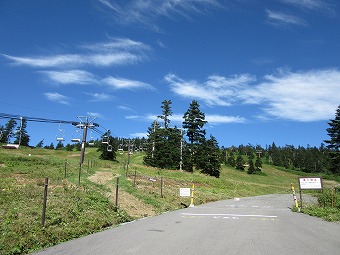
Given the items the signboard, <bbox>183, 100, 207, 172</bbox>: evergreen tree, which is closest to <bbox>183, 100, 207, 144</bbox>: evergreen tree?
<bbox>183, 100, 207, 172</bbox>: evergreen tree

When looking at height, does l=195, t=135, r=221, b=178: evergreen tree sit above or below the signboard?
above

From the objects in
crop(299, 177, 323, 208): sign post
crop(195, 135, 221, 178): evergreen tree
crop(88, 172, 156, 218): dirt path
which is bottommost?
crop(88, 172, 156, 218): dirt path

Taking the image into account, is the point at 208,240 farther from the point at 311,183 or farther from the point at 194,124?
the point at 194,124

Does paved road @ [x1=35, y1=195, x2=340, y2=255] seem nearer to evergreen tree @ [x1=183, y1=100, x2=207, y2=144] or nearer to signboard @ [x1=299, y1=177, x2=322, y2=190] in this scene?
signboard @ [x1=299, y1=177, x2=322, y2=190]

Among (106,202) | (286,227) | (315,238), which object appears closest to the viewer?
(315,238)

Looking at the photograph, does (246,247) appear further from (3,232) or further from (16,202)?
(16,202)

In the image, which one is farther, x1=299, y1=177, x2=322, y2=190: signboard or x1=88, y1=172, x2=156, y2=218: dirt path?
x1=299, y1=177, x2=322, y2=190: signboard

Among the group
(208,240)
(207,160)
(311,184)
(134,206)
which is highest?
(207,160)

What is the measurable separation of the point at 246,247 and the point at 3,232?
249 inches

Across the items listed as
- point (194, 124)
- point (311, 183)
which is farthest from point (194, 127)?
point (311, 183)

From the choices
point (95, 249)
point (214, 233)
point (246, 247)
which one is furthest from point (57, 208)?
Answer: point (246, 247)

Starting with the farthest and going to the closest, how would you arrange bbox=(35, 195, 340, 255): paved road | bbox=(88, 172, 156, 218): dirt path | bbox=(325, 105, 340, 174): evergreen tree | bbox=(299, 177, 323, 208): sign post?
bbox=(325, 105, 340, 174): evergreen tree → bbox=(299, 177, 323, 208): sign post → bbox=(88, 172, 156, 218): dirt path → bbox=(35, 195, 340, 255): paved road

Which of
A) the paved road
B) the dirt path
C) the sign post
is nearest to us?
the paved road

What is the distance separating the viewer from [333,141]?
6203 cm
